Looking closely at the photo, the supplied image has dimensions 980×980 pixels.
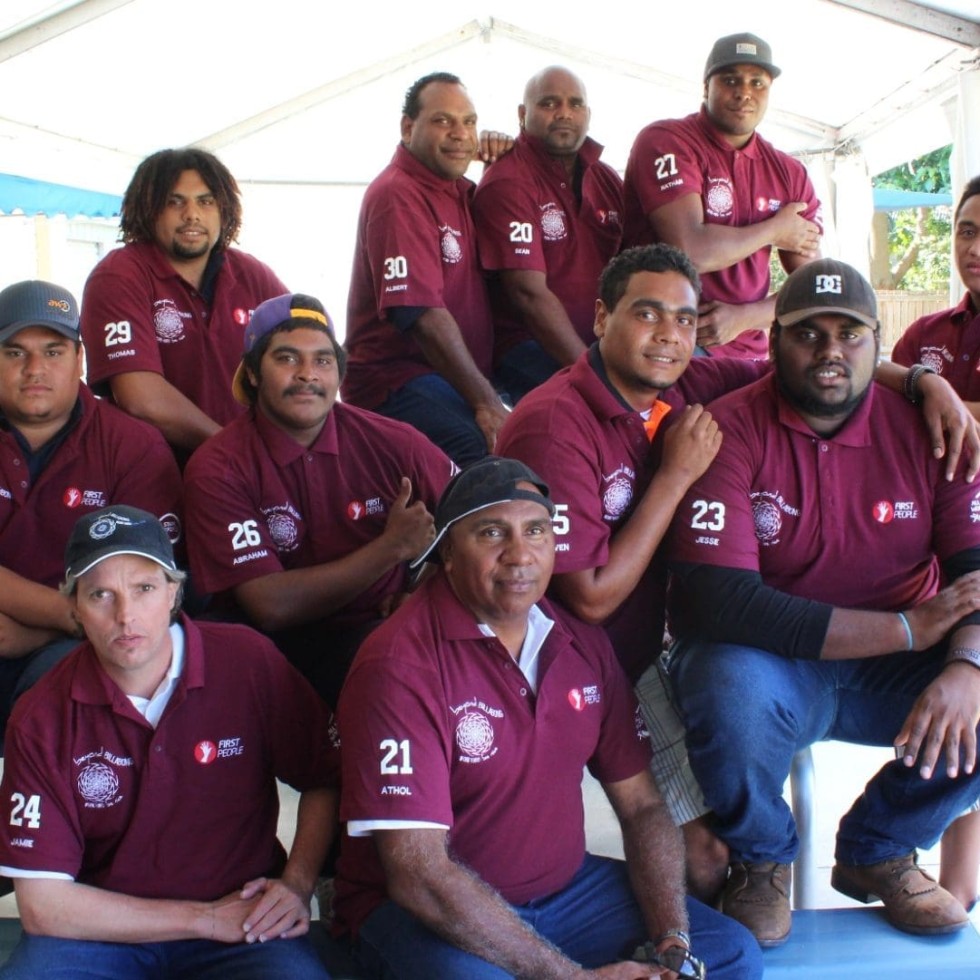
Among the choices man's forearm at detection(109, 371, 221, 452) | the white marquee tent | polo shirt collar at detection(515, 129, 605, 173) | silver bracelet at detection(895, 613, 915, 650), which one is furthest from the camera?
the white marquee tent

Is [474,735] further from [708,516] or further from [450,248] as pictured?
[450,248]

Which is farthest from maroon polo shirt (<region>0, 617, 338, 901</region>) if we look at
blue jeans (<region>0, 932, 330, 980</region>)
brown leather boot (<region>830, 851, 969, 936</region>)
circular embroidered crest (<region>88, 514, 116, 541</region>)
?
brown leather boot (<region>830, 851, 969, 936</region>)

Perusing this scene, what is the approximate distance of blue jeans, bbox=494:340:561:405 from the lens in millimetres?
4449

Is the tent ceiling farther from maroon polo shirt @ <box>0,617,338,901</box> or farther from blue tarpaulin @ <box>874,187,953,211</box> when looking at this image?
maroon polo shirt @ <box>0,617,338,901</box>

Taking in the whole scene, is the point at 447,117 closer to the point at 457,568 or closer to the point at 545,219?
the point at 545,219

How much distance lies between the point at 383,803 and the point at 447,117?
2745 mm

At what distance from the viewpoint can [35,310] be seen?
347 cm

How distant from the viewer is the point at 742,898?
2969 millimetres

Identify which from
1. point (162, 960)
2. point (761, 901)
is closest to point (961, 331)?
point (761, 901)

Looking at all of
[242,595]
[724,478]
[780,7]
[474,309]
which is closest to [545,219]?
[474,309]

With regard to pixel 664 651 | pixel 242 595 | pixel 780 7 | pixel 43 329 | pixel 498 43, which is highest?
pixel 498 43

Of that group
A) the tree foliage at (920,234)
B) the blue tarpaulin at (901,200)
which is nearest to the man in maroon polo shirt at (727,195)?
the blue tarpaulin at (901,200)

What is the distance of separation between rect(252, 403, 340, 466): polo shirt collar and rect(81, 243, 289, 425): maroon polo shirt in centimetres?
58

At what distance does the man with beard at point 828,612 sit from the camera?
293 centimetres
